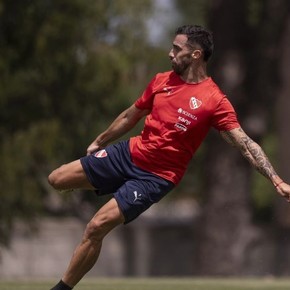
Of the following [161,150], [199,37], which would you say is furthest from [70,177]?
[199,37]

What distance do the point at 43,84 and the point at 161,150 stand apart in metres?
16.9

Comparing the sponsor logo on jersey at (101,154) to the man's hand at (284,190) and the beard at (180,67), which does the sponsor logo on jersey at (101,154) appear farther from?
the man's hand at (284,190)

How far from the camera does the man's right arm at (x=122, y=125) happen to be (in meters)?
11.5

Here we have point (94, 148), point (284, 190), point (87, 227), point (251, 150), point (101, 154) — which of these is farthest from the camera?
point (94, 148)

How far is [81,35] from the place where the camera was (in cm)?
2872

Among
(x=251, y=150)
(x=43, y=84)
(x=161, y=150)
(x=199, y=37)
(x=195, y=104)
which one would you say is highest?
(x=43, y=84)

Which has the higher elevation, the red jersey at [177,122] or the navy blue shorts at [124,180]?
the red jersey at [177,122]

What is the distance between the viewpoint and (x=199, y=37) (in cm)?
1125

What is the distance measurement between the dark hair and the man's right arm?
734 millimetres

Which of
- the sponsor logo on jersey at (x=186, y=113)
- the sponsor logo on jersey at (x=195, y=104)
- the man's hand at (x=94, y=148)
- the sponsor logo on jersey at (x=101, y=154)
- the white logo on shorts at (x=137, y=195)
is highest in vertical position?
the sponsor logo on jersey at (x=195, y=104)

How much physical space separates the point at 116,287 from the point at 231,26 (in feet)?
48.8

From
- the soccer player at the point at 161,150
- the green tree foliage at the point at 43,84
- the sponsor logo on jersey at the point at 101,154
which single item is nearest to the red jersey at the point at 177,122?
A: the soccer player at the point at 161,150

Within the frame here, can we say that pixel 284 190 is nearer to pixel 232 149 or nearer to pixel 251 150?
pixel 251 150

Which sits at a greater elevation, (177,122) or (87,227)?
(177,122)
